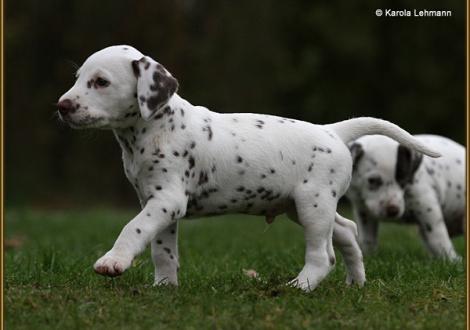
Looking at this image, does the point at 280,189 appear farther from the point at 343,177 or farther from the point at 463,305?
the point at 463,305

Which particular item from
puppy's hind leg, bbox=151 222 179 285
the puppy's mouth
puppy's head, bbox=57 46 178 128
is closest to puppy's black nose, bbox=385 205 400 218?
puppy's hind leg, bbox=151 222 179 285

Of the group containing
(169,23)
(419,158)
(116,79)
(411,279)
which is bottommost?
(411,279)

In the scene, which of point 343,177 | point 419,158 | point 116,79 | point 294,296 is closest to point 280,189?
point 343,177

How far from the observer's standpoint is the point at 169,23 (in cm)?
2339

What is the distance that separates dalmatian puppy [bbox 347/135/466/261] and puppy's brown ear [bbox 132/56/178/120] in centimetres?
322

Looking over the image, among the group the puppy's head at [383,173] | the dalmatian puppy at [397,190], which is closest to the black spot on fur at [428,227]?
the dalmatian puppy at [397,190]

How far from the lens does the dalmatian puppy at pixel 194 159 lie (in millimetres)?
4660

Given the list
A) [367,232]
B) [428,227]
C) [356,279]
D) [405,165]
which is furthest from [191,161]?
[367,232]

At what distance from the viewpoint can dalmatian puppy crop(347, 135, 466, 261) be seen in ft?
24.3

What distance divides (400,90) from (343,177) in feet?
66.4

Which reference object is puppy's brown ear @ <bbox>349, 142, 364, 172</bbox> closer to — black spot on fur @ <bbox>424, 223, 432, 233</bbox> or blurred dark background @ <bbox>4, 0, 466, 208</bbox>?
black spot on fur @ <bbox>424, 223, 432, 233</bbox>

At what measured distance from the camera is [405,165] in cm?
740

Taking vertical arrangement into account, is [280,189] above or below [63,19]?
below

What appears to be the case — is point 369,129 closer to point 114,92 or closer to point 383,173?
point 114,92
